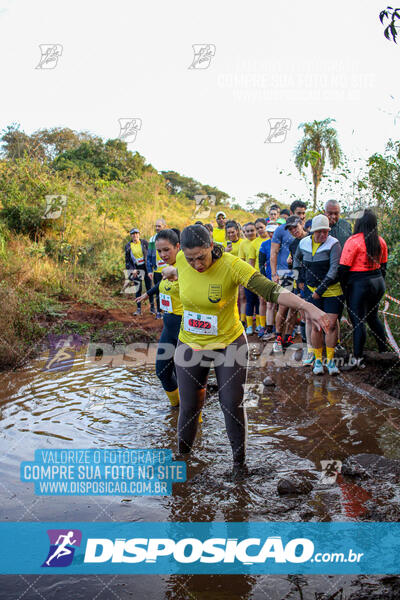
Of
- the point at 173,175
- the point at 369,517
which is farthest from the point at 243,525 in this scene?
the point at 173,175

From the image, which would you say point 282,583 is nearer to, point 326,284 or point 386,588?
point 386,588

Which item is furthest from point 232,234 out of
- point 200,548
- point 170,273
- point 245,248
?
point 200,548

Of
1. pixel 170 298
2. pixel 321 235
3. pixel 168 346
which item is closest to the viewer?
pixel 170 298

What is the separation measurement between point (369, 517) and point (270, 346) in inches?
215

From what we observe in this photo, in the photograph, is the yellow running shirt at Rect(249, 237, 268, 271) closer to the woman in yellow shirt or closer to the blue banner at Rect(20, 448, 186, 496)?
the woman in yellow shirt

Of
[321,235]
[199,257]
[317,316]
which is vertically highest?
[321,235]

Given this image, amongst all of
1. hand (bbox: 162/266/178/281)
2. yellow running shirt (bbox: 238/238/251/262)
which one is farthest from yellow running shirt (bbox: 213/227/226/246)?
hand (bbox: 162/266/178/281)

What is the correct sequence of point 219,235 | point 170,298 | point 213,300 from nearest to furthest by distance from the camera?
point 213,300
point 170,298
point 219,235

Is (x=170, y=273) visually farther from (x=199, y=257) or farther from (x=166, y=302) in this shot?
(x=199, y=257)

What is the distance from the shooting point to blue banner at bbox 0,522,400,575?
291cm

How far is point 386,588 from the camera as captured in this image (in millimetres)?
2576

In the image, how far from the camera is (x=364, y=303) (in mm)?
6348

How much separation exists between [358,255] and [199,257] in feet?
11.8

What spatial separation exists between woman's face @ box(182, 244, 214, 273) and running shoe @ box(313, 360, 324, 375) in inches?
153
